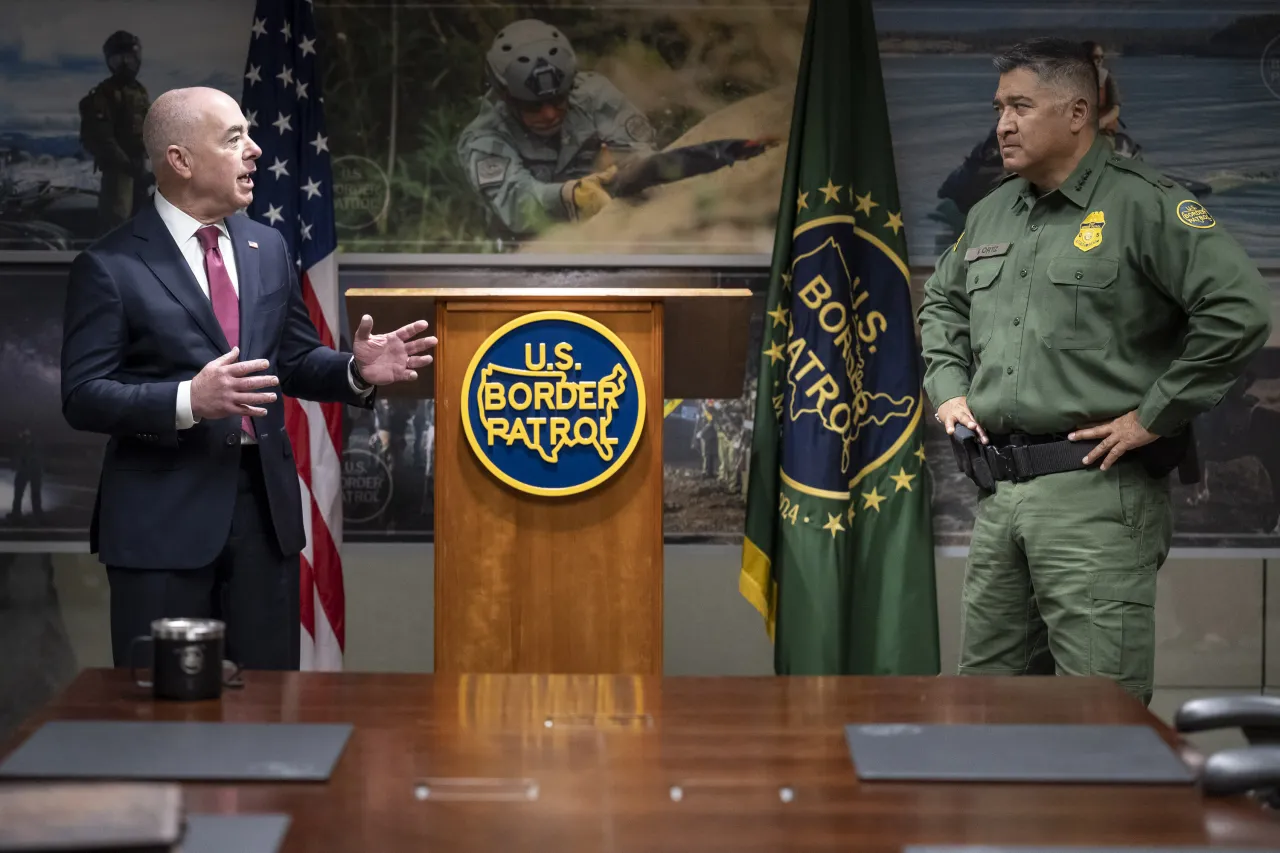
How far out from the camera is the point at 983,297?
321cm

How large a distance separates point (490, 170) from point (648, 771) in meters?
3.42

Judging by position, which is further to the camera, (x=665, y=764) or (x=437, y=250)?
(x=437, y=250)

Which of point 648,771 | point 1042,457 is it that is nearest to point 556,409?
point 1042,457

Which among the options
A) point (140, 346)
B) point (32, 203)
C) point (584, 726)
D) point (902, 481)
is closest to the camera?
point (584, 726)

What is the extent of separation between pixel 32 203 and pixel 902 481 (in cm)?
297

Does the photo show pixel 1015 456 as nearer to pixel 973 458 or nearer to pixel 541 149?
pixel 973 458

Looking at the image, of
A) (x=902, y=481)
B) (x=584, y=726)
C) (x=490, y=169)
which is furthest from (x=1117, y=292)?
(x=490, y=169)

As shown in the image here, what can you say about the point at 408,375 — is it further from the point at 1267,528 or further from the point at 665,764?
the point at 1267,528

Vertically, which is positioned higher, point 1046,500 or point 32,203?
point 32,203

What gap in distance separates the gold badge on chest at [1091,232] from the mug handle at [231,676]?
199 cm

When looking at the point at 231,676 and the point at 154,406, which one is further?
the point at 154,406

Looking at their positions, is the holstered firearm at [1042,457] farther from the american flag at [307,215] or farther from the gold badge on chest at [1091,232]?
the american flag at [307,215]

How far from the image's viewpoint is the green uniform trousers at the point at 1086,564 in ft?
9.66

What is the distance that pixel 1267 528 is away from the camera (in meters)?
4.77
